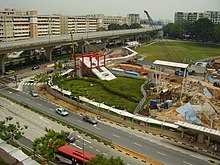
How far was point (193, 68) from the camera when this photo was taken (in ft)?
182

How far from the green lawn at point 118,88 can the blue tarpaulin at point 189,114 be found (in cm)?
649

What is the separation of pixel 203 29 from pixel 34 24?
73.2 metres

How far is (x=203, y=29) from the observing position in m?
111

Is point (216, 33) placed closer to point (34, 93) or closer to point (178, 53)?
point (178, 53)

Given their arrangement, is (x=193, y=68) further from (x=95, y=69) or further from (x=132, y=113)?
(x=132, y=113)

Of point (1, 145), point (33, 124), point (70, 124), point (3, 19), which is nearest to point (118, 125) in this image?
point (70, 124)

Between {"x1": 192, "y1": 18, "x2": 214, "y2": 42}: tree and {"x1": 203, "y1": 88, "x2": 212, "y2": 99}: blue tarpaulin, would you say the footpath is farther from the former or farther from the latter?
{"x1": 192, "y1": 18, "x2": 214, "y2": 42}: tree

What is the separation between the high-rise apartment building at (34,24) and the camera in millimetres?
87625

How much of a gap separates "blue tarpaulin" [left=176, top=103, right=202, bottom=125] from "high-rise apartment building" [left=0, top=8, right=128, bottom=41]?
7380cm

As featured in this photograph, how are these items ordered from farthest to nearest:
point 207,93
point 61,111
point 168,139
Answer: point 207,93 → point 61,111 → point 168,139

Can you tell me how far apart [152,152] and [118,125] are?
677cm

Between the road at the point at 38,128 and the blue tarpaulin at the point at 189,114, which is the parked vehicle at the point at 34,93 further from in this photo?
the blue tarpaulin at the point at 189,114

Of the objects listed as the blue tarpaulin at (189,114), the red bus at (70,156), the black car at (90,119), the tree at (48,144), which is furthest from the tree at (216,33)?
the tree at (48,144)

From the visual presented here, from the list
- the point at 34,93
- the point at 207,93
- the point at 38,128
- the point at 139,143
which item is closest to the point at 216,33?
the point at 207,93
